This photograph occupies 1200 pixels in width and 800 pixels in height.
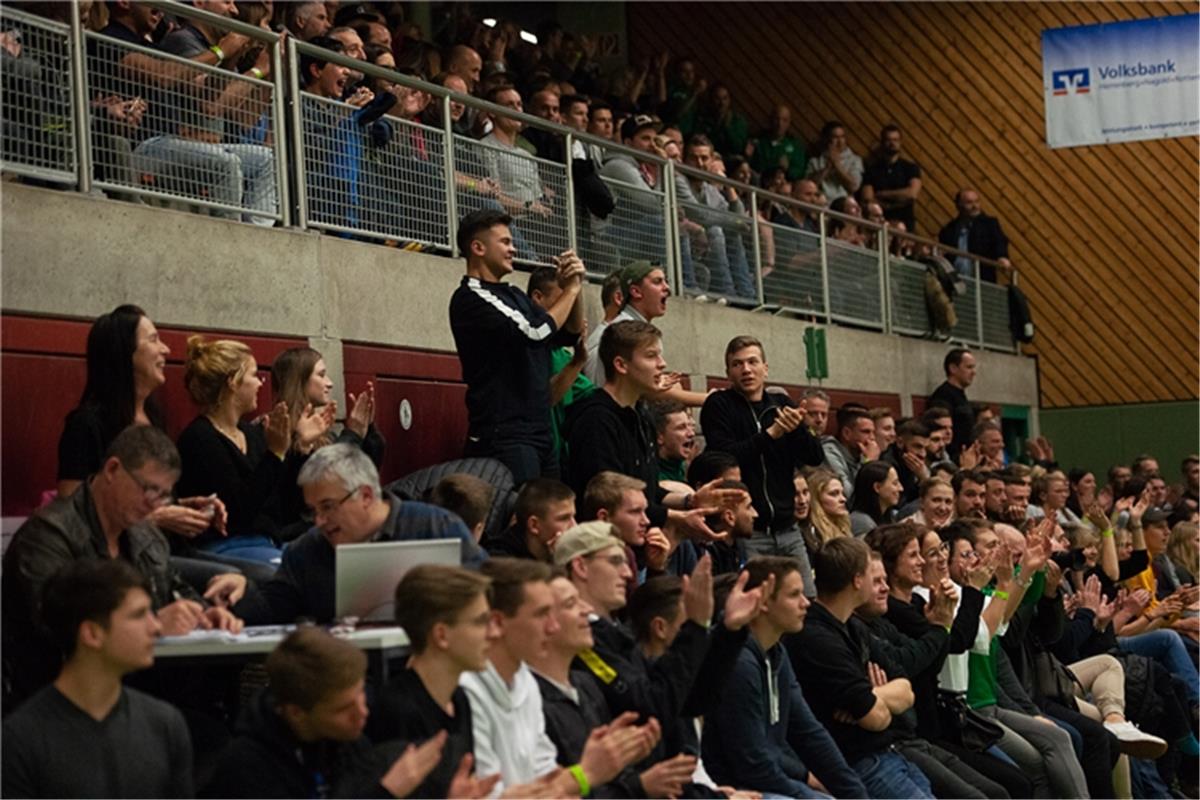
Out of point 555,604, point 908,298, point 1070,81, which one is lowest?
point 555,604

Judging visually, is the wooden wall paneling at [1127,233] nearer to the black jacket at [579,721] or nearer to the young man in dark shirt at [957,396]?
the young man in dark shirt at [957,396]

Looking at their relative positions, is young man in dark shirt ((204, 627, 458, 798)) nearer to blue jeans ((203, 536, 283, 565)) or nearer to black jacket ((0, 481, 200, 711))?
black jacket ((0, 481, 200, 711))

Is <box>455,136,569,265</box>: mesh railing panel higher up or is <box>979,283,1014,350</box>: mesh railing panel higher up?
<box>455,136,569,265</box>: mesh railing panel

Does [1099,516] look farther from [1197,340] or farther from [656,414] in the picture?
[1197,340]

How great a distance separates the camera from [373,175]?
9047mm

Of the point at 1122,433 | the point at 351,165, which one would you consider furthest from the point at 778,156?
the point at 351,165

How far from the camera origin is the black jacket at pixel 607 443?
787 cm

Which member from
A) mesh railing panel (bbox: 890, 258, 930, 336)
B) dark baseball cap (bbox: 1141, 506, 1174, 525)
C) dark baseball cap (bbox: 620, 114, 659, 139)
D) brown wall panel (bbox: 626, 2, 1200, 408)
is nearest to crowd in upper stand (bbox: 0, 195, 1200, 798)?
dark baseball cap (bbox: 1141, 506, 1174, 525)

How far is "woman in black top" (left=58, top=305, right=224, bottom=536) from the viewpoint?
19.6ft

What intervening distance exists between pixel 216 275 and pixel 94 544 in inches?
101

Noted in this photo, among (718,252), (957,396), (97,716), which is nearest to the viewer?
(97,716)

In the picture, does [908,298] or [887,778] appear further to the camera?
[908,298]

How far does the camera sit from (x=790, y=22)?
19484 mm

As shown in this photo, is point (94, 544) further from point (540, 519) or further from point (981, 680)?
point (981, 680)
